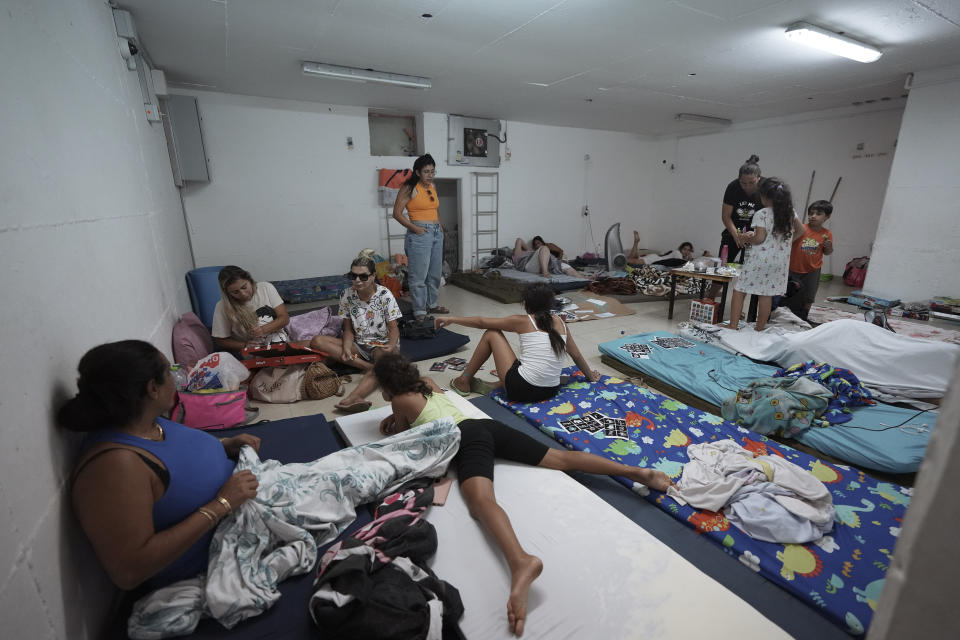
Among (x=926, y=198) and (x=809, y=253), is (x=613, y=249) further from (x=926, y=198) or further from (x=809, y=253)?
(x=926, y=198)

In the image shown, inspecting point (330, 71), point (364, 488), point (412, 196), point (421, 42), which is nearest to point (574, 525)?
point (364, 488)

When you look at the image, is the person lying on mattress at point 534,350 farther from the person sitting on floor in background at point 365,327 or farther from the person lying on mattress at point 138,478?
the person lying on mattress at point 138,478

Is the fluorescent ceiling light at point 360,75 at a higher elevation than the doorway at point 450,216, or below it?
higher

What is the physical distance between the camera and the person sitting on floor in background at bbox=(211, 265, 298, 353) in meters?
3.21

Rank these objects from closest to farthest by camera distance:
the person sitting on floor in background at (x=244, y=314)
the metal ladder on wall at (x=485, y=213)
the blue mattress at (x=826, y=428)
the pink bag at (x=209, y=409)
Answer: the blue mattress at (x=826, y=428)
the pink bag at (x=209, y=409)
the person sitting on floor in background at (x=244, y=314)
the metal ladder on wall at (x=485, y=213)

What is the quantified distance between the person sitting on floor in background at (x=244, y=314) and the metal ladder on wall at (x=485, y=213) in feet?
17.7

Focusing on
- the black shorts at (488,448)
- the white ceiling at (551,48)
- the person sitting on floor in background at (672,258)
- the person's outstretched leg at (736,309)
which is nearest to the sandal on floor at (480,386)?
the black shorts at (488,448)

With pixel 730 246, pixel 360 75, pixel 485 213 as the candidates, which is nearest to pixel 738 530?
pixel 730 246

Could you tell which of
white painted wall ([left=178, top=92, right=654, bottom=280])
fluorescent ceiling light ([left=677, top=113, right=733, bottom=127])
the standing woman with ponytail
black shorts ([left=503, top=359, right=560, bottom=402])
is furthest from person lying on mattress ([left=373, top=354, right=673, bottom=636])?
fluorescent ceiling light ([left=677, top=113, right=733, bottom=127])

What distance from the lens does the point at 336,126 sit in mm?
6738

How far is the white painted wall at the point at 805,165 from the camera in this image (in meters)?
7.07

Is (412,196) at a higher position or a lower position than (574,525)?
higher

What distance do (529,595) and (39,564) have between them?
1.43 meters

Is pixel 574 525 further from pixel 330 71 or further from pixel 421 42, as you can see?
pixel 330 71
